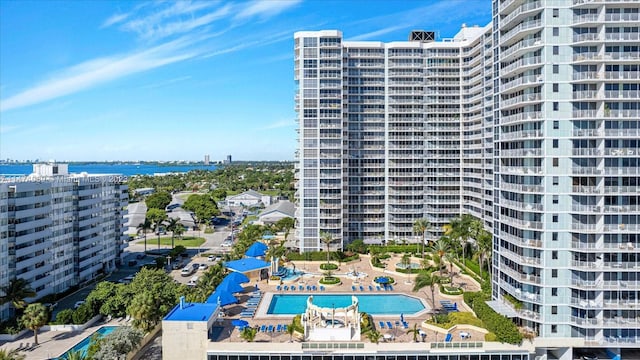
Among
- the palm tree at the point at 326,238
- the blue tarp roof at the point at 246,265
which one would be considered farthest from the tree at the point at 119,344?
the palm tree at the point at 326,238

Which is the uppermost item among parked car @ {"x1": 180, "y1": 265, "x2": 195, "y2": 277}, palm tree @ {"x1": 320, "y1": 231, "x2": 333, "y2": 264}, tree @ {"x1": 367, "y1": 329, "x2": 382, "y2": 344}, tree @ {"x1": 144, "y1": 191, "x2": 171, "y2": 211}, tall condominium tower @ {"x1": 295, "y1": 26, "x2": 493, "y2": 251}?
tall condominium tower @ {"x1": 295, "y1": 26, "x2": 493, "y2": 251}

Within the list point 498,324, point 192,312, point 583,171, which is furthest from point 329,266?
point 583,171

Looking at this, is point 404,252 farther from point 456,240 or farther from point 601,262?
point 601,262

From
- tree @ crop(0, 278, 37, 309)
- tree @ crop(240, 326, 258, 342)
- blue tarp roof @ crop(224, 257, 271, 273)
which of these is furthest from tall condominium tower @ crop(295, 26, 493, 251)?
tree @ crop(0, 278, 37, 309)

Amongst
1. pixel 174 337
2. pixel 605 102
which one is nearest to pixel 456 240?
pixel 605 102

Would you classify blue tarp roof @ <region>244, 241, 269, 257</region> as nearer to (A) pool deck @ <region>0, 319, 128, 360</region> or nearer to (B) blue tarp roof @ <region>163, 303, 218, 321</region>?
(A) pool deck @ <region>0, 319, 128, 360</region>
